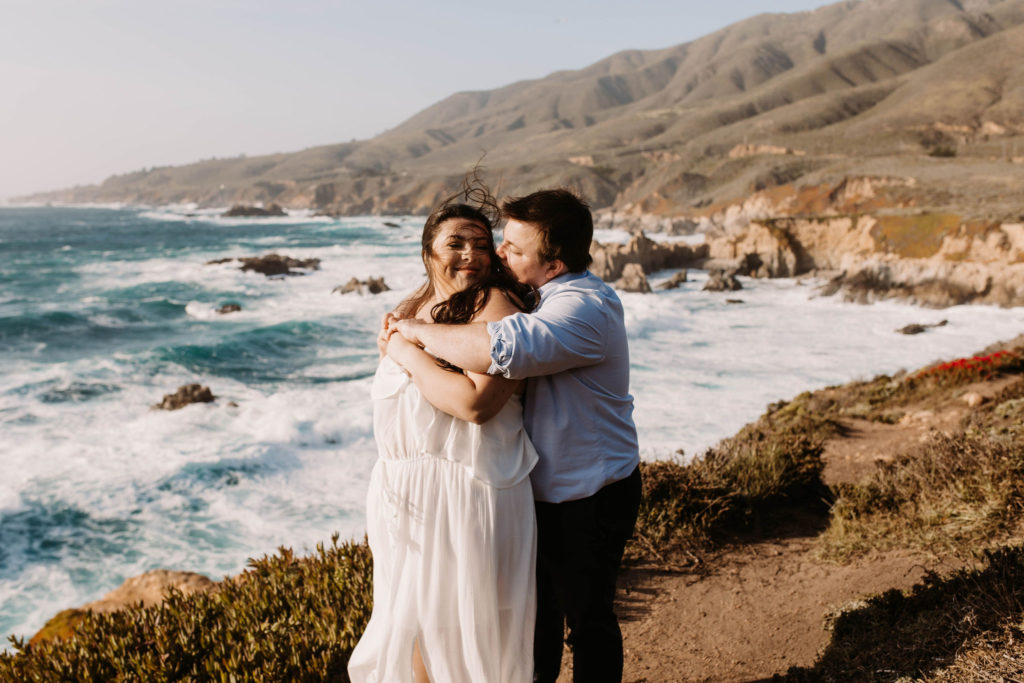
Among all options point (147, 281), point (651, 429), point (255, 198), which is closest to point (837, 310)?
point (651, 429)

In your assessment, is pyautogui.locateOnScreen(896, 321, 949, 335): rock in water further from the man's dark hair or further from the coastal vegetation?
the man's dark hair

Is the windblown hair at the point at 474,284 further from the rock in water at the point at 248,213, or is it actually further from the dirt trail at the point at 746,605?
the rock in water at the point at 248,213

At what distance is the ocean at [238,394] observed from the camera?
359 inches

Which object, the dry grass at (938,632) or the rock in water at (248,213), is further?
the rock in water at (248,213)

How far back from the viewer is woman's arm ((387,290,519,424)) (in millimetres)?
2148

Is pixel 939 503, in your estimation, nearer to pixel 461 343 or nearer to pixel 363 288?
pixel 461 343

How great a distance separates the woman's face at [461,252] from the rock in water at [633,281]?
97.7ft

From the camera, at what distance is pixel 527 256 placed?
2365 millimetres

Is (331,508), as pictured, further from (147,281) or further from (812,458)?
(147,281)

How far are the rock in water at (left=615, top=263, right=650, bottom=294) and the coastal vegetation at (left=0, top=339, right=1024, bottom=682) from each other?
25.2 m

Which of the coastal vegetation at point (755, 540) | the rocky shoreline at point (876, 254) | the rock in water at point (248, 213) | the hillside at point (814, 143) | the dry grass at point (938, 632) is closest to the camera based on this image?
the dry grass at point (938, 632)

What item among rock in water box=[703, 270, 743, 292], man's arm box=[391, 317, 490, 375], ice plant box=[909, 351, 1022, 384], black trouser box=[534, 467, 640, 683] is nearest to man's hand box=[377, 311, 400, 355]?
man's arm box=[391, 317, 490, 375]

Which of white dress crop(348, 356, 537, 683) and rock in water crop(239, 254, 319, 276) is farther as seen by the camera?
rock in water crop(239, 254, 319, 276)

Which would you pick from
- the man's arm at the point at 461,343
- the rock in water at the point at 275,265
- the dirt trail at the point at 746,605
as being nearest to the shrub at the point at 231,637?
the dirt trail at the point at 746,605
